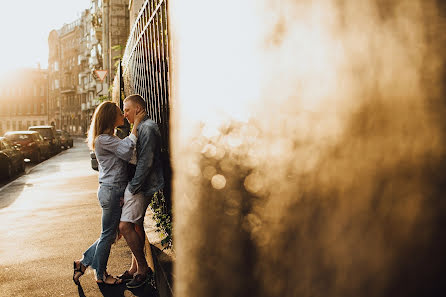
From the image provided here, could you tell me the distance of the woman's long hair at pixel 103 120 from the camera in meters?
4.25

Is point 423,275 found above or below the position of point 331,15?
below

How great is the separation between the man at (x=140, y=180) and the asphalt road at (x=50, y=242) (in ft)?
1.84

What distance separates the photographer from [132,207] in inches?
165

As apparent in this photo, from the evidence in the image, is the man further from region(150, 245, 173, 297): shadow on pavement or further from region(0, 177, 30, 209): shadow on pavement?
region(0, 177, 30, 209): shadow on pavement

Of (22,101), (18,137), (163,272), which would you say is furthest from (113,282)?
(22,101)

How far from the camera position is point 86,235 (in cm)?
688

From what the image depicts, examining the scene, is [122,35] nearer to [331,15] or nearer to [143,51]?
[143,51]

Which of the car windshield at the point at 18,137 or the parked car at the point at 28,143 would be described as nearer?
the parked car at the point at 28,143

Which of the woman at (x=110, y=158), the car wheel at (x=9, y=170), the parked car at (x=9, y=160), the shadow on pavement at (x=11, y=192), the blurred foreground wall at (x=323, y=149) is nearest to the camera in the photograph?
the blurred foreground wall at (x=323, y=149)

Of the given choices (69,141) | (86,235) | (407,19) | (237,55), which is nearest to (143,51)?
(86,235)

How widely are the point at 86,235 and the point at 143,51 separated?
8.78ft

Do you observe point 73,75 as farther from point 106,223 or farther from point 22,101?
point 106,223

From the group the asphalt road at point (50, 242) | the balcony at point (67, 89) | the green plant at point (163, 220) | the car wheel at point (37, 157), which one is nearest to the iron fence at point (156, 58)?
the green plant at point (163, 220)

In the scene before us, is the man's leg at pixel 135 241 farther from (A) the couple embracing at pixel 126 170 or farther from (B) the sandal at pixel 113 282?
(B) the sandal at pixel 113 282
